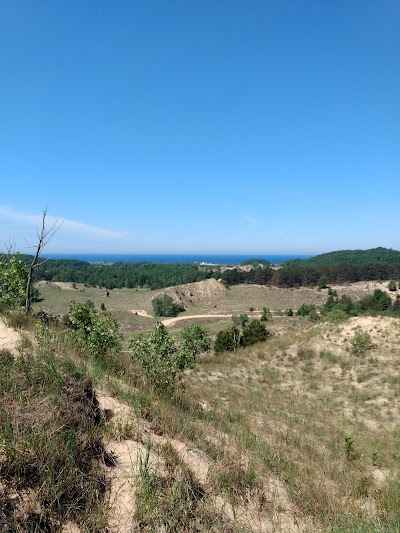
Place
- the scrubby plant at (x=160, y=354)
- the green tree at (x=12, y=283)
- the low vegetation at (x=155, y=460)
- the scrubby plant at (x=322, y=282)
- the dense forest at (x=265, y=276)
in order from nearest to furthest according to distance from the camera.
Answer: the low vegetation at (x=155, y=460), the scrubby plant at (x=160, y=354), the green tree at (x=12, y=283), the scrubby plant at (x=322, y=282), the dense forest at (x=265, y=276)

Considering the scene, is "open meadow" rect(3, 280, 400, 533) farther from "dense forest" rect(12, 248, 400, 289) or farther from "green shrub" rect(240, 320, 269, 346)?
"dense forest" rect(12, 248, 400, 289)

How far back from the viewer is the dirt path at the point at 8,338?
23.2 feet

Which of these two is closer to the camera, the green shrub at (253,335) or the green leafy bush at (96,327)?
the green leafy bush at (96,327)

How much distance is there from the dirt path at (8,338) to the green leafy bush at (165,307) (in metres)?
91.1

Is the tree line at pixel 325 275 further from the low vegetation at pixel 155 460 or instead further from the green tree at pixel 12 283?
the green tree at pixel 12 283

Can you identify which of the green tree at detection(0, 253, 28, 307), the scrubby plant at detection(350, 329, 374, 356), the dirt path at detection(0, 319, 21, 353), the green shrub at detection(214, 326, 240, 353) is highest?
the green tree at detection(0, 253, 28, 307)

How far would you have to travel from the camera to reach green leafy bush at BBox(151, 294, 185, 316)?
99.2 meters

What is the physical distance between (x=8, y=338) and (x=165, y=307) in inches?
3663

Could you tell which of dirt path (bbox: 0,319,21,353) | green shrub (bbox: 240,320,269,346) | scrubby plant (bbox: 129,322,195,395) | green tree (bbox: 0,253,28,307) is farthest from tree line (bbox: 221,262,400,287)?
dirt path (bbox: 0,319,21,353)

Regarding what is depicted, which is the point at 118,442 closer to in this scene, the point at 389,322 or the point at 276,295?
the point at 389,322

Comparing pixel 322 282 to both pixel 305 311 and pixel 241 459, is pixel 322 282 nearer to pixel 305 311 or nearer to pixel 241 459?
pixel 305 311

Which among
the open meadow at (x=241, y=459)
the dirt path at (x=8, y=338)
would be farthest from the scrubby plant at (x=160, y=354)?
the dirt path at (x=8, y=338)

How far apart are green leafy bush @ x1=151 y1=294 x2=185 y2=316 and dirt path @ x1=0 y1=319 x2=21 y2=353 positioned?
91.1m

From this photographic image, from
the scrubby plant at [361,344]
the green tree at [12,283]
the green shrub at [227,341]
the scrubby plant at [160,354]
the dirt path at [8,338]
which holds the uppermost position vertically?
the green tree at [12,283]
